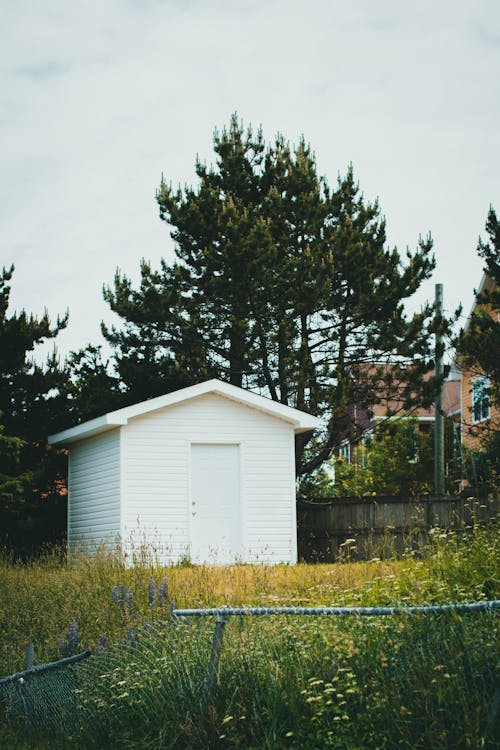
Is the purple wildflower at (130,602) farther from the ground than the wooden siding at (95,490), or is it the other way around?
the wooden siding at (95,490)

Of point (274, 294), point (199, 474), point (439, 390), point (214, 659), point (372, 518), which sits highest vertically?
point (274, 294)

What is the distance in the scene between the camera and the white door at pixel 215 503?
19141 millimetres

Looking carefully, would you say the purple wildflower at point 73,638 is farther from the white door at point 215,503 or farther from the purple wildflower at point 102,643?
the white door at point 215,503

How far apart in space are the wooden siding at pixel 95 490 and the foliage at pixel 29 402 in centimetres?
91

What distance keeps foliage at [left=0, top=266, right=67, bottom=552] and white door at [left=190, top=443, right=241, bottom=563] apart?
3.98 m

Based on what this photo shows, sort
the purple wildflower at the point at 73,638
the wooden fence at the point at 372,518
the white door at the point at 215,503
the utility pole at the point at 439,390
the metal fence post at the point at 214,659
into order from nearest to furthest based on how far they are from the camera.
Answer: the metal fence post at the point at 214,659, the purple wildflower at the point at 73,638, the white door at the point at 215,503, the wooden fence at the point at 372,518, the utility pole at the point at 439,390

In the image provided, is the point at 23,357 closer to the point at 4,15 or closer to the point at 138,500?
the point at 138,500

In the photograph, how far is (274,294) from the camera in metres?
23.6

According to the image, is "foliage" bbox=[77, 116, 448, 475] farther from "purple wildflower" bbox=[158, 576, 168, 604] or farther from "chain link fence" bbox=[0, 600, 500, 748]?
"chain link fence" bbox=[0, 600, 500, 748]

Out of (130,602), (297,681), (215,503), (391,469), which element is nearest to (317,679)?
(297,681)

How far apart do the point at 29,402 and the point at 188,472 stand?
5555 mm

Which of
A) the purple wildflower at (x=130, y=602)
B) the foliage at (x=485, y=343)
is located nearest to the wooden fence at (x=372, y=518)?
the foliage at (x=485, y=343)

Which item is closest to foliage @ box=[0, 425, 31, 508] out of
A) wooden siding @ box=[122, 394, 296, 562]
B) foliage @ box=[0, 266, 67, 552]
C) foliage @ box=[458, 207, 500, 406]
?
foliage @ box=[0, 266, 67, 552]

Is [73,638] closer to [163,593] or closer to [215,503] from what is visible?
[163,593]
